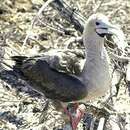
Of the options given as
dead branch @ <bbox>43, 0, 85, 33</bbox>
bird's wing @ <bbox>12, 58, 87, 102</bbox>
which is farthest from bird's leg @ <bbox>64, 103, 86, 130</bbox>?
dead branch @ <bbox>43, 0, 85, 33</bbox>

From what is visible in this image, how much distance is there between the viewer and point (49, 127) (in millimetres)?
6781

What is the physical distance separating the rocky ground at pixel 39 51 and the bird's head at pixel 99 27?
0.44 metres

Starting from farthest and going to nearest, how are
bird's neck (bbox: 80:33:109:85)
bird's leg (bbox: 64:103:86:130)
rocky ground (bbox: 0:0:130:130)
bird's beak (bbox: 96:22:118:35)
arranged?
rocky ground (bbox: 0:0:130:130) → bird's leg (bbox: 64:103:86:130) → bird's neck (bbox: 80:33:109:85) → bird's beak (bbox: 96:22:118:35)

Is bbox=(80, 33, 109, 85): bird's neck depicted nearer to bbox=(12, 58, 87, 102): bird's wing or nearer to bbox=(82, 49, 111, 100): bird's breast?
bbox=(82, 49, 111, 100): bird's breast

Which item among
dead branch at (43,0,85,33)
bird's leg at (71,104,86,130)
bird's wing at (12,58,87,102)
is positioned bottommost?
bird's leg at (71,104,86,130)


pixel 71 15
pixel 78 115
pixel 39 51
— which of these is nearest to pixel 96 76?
pixel 78 115

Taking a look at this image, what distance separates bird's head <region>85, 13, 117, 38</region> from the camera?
6232mm

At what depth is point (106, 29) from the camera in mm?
6230

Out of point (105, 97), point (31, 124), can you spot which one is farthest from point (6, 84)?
point (105, 97)

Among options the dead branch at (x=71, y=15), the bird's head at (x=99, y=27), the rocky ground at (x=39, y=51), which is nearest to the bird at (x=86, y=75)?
the bird's head at (x=99, y=27)

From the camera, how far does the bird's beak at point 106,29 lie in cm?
622

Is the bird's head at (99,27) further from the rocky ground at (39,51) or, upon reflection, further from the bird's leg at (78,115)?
the bird's leg at (78,115)

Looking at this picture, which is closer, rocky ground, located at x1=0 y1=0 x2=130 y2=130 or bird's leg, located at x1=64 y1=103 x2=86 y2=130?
bird's leg, located at x1=64 y1=103 x2=86 y2=130

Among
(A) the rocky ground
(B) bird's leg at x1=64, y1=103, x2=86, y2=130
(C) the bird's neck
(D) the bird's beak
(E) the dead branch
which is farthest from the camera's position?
(E) the dead branch
